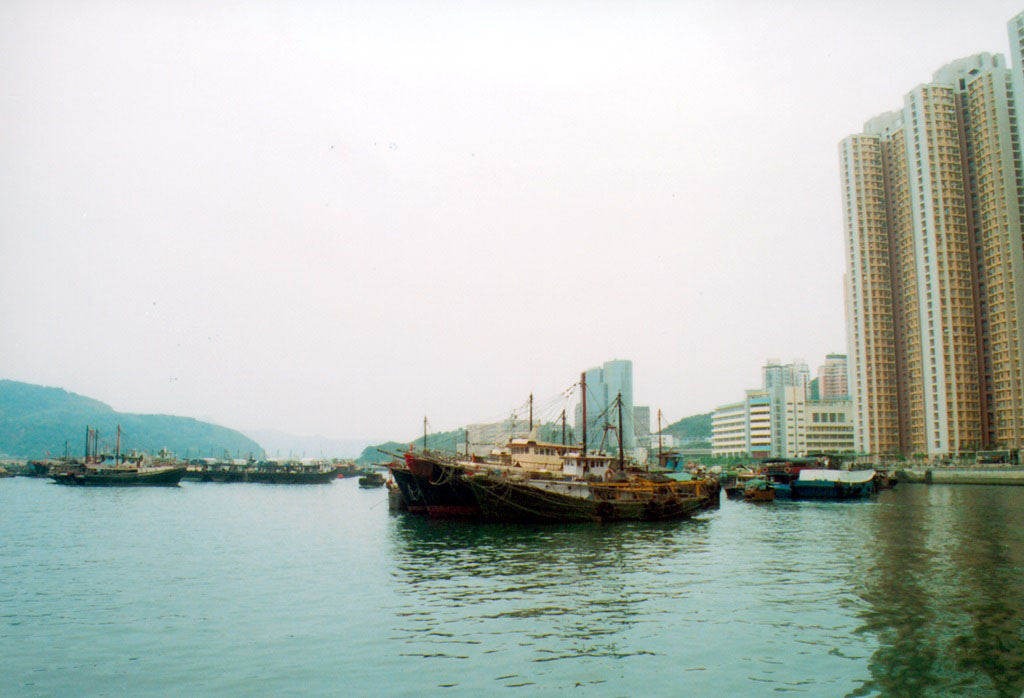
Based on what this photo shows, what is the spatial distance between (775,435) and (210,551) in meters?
185

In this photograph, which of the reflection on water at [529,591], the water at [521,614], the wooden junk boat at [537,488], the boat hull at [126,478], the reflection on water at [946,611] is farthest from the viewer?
the boat hull at [126,478]

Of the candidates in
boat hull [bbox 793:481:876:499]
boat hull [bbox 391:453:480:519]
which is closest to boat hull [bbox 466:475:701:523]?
boat hull [bbox 391:453:480:519]

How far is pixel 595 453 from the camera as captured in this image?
62156mm

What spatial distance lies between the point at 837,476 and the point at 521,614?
265 ft

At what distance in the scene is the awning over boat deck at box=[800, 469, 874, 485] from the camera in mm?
86938

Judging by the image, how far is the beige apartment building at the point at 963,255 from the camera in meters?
124

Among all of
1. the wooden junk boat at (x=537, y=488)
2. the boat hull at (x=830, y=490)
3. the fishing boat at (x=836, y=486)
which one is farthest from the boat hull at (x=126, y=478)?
the fishing boat at (x=836, y=486)

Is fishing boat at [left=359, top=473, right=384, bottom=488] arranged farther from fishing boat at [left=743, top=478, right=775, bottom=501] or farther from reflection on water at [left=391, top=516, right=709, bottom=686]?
reflection on water at [left=391, top=516, right=709, bottom=686]

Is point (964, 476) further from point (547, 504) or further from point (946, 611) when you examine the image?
point (946, 611)

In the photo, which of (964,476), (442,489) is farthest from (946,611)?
(964,476)

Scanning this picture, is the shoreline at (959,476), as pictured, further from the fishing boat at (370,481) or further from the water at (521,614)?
the fishing boat at (370,481)

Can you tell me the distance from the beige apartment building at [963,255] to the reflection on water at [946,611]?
311ft

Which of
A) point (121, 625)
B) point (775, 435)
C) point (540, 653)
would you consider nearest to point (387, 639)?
point (540, 653)

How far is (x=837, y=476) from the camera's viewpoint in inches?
3590
